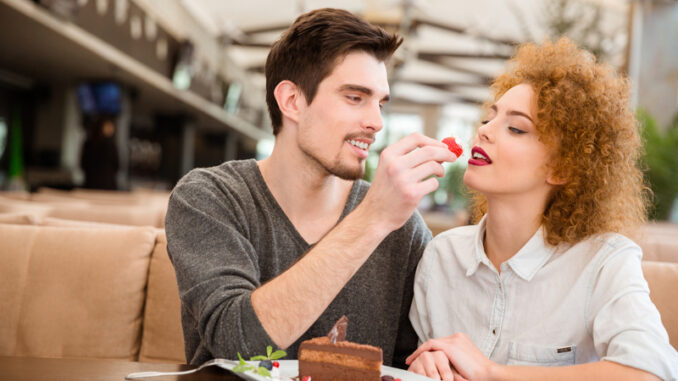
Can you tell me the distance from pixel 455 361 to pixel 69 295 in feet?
4.23

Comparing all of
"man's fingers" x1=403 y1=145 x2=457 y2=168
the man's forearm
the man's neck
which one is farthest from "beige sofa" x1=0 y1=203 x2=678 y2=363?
"man's fingers" x1=403 y1=145 x2=457 y2=168

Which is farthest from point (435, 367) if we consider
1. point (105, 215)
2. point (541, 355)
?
point (105, 215)

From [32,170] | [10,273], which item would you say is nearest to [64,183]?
[32,170]

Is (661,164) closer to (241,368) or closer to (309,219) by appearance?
(309,219)

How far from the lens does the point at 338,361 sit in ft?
3.30

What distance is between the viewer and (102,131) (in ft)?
31.3

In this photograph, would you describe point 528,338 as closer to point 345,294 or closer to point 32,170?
point 345,294

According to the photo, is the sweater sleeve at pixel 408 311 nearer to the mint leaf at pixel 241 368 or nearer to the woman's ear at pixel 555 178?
the woman's ear at pixel 555 178

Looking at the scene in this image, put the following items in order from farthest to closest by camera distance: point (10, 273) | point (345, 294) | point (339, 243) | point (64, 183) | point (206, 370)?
1. point (64, 183)
2. point (10, 273)
3. point (345, 294)
4. point (339, 243)
5. point (206, 370)

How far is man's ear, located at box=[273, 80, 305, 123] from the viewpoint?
1.72 meters

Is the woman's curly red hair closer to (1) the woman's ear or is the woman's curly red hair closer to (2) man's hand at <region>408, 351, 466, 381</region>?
(1) the woman's ear

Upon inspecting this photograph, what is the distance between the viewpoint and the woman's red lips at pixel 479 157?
1.46 m

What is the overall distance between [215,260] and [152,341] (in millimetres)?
837

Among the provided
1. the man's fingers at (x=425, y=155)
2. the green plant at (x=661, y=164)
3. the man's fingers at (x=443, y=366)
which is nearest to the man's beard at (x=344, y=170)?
the man's fingers at (x=425, y=155)
